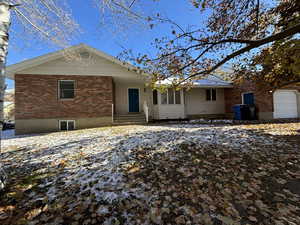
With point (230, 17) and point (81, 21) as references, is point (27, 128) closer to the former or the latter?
point (81, 21)

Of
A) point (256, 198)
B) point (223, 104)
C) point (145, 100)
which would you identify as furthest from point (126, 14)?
point (223, 104)

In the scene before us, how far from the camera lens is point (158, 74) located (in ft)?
14.9

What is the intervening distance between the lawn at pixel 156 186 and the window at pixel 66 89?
19.3 feet

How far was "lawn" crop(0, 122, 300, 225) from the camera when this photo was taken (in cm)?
164

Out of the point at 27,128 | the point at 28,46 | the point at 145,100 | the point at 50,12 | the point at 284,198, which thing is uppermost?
the point at 50,12

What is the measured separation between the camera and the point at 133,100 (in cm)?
1152

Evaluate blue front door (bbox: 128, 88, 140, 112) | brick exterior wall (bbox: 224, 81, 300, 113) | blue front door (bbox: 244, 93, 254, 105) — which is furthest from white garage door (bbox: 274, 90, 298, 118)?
blue front door (bbox: 128, 88, 140, 112)

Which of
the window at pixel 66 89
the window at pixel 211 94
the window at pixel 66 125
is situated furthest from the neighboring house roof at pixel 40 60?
the window at pixel 211 94

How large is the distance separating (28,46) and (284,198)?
29.7 feet

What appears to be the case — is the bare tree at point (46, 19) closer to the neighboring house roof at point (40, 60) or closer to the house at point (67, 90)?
the house at point (67, 90)

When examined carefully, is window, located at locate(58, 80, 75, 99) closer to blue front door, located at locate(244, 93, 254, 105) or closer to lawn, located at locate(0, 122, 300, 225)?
lawn, located at locate(0, 122, 300, 225)

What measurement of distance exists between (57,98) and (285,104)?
17258 mm

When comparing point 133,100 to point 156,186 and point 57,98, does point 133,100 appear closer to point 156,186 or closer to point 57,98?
point 57,98

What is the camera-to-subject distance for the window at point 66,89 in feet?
29.0
